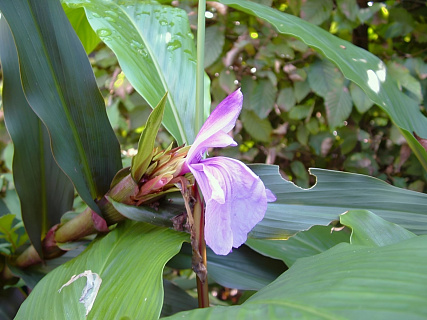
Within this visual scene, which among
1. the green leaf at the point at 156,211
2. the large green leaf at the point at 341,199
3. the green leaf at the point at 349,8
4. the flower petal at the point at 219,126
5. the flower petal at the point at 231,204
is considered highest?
the flower petal at the point at 219,126

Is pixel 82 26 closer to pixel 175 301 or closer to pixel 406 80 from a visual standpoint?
pixel 175 301

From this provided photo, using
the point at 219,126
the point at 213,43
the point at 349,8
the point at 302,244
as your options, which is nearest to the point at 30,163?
the point at 219,126

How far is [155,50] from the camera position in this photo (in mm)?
781

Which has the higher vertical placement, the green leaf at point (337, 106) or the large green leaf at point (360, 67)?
the large green leaf at point (360, 67)

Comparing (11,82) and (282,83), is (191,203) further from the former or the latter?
(282,83)

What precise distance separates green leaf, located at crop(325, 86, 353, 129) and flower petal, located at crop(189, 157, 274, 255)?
919mm

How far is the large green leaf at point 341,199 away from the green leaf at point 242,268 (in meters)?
0.13

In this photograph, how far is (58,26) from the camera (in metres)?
0.57

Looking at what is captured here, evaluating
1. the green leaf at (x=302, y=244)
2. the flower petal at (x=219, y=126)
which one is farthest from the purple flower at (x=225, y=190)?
the green leaf at (x=302, y=244)

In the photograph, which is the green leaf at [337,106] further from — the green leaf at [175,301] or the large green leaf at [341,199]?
the green leaf at [175,301]

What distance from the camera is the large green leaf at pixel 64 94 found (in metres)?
0.53

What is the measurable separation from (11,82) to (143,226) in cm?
30

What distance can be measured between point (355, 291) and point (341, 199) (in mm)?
355

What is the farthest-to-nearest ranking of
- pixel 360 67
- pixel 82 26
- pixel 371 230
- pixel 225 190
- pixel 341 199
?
pixel 82 26
pixel 360 67
pixel 341 199
pixel 371 230
pixel 225 190
